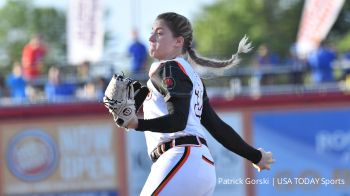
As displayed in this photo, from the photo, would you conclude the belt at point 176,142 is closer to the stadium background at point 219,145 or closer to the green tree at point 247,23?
the stadium background at point 219,145

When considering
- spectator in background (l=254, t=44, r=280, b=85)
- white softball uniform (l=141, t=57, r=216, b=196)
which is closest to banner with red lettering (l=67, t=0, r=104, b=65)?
spectator in background (l=254, t=44, r=280, b=85)

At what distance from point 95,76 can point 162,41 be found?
10279mm

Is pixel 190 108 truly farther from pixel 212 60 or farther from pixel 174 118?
pixel 212 60

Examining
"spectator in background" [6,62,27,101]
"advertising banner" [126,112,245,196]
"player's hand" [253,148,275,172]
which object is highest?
"player's hand" [253,148,275,172]

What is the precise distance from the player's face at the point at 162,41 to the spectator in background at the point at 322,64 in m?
8.97

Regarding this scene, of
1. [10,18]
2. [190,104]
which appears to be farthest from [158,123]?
[10,18]

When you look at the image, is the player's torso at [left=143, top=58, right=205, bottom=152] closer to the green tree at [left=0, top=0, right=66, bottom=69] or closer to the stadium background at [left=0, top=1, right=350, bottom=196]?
the stadium background at [left=0, top=1, right=350, bottom=196]

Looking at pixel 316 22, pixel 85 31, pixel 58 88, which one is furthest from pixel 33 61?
pixel 316 22

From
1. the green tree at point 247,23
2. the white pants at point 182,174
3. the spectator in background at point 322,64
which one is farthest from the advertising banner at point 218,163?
the green tree at point 247,23

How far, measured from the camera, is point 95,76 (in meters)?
15.9

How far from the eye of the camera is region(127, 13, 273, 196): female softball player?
5.46m

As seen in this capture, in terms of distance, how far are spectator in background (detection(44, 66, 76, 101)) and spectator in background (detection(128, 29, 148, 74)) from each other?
115 cm

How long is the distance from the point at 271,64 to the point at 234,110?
1202 millimetres

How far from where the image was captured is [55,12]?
4756 cm
